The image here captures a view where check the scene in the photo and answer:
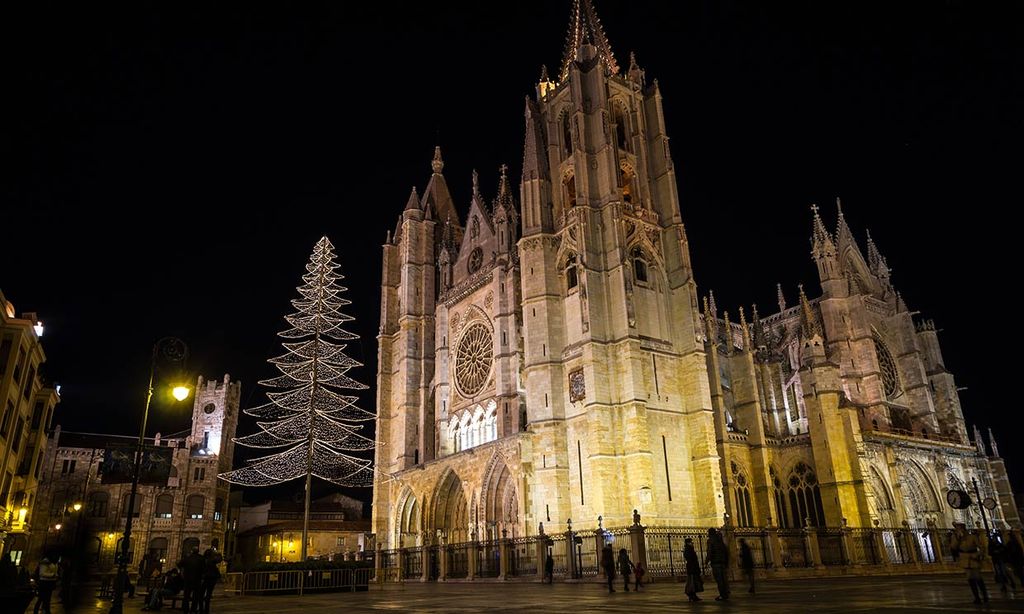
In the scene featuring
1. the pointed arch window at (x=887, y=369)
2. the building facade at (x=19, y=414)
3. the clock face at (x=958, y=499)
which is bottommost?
the clock face at (x=958, y=499)

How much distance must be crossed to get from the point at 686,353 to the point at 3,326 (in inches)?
1155

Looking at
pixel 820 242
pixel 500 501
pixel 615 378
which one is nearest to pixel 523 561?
pixel 500 501

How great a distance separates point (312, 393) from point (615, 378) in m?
14.2

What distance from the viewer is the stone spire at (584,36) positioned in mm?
42312

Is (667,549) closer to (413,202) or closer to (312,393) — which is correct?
(312,393)

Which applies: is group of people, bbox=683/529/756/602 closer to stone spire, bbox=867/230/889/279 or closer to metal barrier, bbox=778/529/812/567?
metal barrier, bbox=778/529/812/567

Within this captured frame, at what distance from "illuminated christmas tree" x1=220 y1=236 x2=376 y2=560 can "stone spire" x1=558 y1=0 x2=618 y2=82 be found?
65.3 ft

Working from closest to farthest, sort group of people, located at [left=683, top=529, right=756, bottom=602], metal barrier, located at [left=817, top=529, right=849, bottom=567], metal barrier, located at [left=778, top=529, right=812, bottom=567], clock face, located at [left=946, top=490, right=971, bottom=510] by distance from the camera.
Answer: group of people, located at [left=683, top=529, right=756, bottom=602] < clock face, located at [left=946, top=490, right=971, bottom=510] < metal barrier, located at [left=817, top=529, right=849, bottom=567] < metal barrier, located at [left=778, top=529, right=812, bottom=567]

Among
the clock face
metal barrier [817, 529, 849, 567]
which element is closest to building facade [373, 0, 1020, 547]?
metal barrier [817, 529, 849, 567]

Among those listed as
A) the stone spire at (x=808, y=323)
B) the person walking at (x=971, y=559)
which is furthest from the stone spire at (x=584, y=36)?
the person walking at (x=971, y=559)

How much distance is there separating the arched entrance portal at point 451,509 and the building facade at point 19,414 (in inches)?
768

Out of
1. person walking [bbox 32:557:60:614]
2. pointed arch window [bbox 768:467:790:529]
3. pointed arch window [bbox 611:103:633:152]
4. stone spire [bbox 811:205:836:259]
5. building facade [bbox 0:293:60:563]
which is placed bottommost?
person walking [bbox 32:557:60:614]

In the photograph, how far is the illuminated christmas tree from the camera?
31.8 meters

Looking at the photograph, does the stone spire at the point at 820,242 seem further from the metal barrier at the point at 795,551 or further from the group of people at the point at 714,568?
the group of people at the point at 714,568
